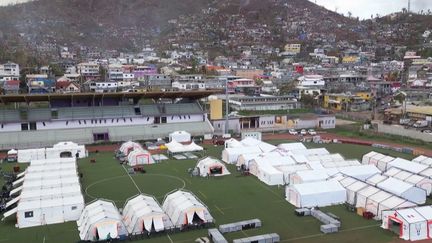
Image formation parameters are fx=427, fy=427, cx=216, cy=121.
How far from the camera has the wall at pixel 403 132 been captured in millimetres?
32844

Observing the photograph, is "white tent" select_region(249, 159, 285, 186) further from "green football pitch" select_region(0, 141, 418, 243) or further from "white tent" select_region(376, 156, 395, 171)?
"white tent" select_region(376, 156, 395, 171)

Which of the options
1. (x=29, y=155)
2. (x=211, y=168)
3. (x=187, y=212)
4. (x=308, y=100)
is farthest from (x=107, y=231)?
(x=308, y=100)

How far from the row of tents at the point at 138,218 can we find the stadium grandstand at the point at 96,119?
675 inches

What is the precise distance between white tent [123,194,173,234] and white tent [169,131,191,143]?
651 inches

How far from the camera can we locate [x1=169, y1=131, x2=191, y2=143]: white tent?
108 ft

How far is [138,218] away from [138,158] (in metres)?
10.9

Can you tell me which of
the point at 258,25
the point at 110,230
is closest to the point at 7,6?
the point at 258,25

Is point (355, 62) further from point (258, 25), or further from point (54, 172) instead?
point (54, 172)

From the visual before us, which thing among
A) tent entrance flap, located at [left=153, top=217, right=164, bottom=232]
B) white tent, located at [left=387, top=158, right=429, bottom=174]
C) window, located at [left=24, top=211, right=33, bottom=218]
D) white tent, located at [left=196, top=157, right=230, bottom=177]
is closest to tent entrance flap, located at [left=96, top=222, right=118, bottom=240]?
tent entrance flap, located at [left=153, top=217, right=164, bottom=232]

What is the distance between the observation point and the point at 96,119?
1346 inches

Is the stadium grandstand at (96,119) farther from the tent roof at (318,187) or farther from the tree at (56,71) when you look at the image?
the tree at (56,71)

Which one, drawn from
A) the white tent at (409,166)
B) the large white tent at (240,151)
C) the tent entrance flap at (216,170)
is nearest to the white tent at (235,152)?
the large white tent at (240,151)

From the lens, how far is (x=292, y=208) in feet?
59.3

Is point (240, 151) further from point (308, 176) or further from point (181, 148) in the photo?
point (308, 176)
